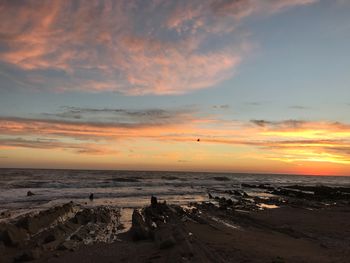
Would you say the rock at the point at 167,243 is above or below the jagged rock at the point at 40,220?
above

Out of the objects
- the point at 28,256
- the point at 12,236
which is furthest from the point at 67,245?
the point at 12,236

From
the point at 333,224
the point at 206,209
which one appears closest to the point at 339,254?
the point at 333,224

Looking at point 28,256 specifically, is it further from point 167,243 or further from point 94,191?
point 94,191

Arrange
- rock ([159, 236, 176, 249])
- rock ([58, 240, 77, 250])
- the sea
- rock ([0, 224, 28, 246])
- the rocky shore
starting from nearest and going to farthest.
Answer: the rocky shore → rock ([159, 236, 176, 249]) → rock ([58, 240, 77, 250]) → rock ([0, 224, 28, 246]) → the sea

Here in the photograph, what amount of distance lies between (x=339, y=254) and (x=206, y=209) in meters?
15.3

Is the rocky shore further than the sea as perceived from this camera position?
No

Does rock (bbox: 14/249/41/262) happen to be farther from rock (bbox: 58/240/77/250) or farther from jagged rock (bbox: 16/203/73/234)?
jagged rock (bbox: 16/203/73/234)

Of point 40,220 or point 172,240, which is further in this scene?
point 40,220

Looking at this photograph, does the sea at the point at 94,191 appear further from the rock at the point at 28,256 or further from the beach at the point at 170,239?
the rock at the point at 28,256

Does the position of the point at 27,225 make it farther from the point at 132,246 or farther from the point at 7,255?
the point at 132,246

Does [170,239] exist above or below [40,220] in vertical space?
above

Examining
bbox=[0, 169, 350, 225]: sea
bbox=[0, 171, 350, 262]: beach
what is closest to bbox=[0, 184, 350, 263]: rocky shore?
bbox=[0, 171, 350, 262]: beach

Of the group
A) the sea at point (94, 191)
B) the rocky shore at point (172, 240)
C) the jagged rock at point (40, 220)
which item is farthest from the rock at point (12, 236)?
the sea at point (94, 191)

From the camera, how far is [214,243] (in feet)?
43.3
